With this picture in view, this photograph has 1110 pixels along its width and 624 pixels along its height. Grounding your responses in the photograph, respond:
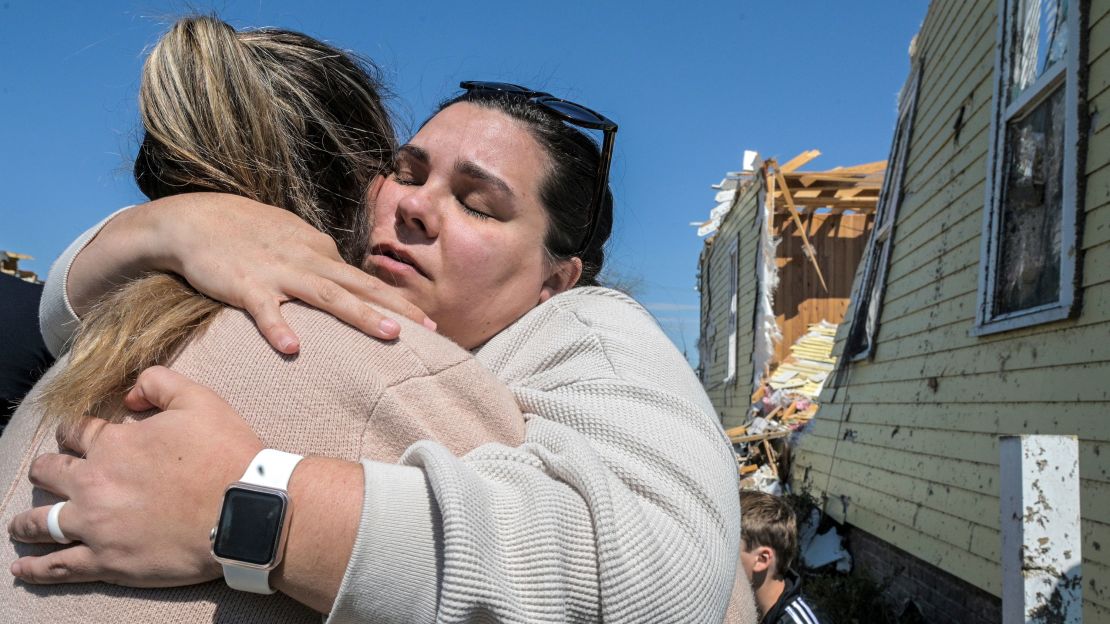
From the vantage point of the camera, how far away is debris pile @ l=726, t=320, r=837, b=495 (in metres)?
13.5

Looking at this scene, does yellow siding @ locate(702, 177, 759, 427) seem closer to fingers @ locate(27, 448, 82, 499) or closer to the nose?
the nose

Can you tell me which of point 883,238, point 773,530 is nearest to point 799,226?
point 883,238

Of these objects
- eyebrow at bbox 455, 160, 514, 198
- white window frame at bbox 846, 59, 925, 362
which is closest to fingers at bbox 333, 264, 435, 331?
eyebrow at bbox 455, 160, 514, 198

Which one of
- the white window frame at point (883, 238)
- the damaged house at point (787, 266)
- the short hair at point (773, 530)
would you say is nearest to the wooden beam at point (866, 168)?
the damaged house at point (787, 266)

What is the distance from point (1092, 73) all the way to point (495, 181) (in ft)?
14.8

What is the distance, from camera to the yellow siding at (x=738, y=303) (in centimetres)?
1817

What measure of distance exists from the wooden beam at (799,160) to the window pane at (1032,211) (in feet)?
30.9

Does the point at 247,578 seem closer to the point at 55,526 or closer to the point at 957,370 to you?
the point at 55,526

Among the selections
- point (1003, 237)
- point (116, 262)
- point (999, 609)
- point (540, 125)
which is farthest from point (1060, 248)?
point (116, 262)

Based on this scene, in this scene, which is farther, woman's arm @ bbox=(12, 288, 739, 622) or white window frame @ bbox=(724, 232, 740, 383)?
white window frame @ bbox=(724, 232, 740, 383)

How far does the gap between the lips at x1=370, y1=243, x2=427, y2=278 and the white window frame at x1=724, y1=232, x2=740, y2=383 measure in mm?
18051

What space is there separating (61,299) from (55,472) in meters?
0.59

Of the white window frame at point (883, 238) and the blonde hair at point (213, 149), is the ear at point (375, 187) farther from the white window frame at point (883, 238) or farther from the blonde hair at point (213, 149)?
the white window frame at point (883, 238)

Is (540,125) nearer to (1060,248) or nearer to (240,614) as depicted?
(240,614)
